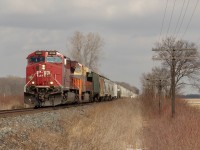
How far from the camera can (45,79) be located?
25391mm

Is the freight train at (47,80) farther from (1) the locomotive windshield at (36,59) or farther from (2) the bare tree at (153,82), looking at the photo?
(2) the bare tree at (153,82)

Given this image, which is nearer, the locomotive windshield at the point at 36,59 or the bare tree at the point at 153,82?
the locomotive windshield at the point at 36,59

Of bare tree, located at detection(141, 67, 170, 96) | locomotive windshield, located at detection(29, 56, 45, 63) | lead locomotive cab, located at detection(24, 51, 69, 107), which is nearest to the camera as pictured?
lead locomotive cab, located at detection(24, 51, 69, 107)

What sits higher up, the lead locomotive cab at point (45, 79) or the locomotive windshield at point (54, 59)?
the locomotive windshield at point (54, 59)

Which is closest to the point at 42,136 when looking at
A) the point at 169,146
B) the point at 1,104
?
the point at 169,146

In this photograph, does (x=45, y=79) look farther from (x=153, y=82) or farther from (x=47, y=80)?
(x=153, y=82)

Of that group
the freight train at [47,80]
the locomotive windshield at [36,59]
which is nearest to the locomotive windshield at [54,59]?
the freight train at [47,80]

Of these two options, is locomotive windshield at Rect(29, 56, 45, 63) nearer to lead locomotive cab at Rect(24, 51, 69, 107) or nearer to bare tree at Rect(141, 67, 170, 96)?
lead locomotive cab at Rect(24, 51, 69, 107)

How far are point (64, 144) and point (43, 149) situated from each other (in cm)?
78

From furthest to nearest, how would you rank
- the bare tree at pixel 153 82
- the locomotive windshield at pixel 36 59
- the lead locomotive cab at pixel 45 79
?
the bare tree at pixel 153 82 < the locomotive windshield at pixel 36 59 < the lead locomotive cab at pixel 45 79

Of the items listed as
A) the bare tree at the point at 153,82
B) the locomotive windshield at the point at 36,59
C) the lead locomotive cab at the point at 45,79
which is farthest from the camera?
the bare tree at the point at 153,82

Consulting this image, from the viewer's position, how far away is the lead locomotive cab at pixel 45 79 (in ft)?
81.7

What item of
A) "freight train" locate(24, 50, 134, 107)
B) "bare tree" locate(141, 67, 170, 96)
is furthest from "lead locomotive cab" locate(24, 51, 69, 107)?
"bare tree" locate(141, 67, 170, 96)

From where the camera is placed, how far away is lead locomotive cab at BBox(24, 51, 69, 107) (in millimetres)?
24906
